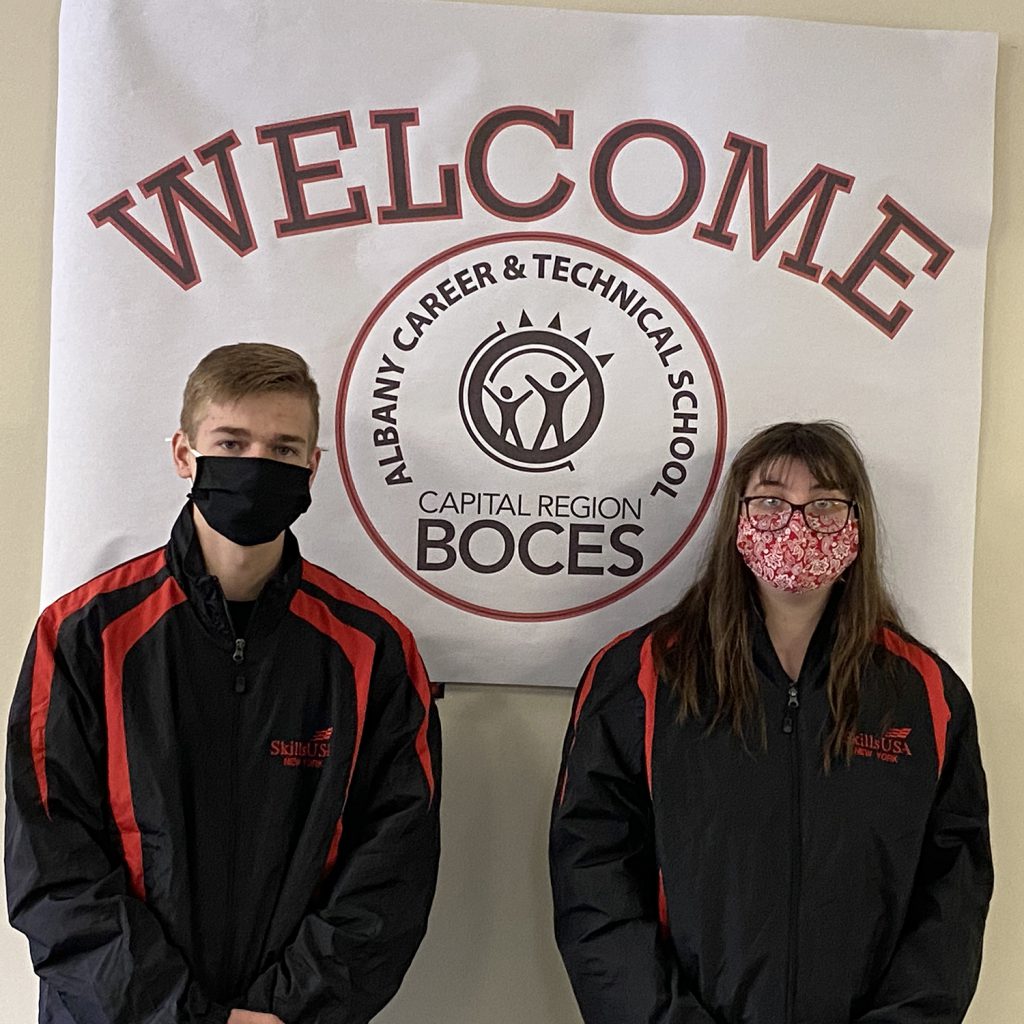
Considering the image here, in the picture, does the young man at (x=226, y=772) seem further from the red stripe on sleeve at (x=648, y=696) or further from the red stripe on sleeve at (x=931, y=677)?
the red stripe on sleeve at (x=931, y=677)

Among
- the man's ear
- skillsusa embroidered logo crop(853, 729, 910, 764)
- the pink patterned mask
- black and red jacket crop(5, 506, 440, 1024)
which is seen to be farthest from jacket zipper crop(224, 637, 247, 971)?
skillsusa embroidered logo crop(853, 729, 910, 764)

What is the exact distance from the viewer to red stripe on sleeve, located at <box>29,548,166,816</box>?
165 cm

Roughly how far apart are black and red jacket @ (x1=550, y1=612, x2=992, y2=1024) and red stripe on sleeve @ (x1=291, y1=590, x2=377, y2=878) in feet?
0.98

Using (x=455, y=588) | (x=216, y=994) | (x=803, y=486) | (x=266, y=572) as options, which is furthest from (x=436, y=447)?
(x=216, y=994)

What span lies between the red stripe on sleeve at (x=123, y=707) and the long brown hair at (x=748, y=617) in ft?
2.25

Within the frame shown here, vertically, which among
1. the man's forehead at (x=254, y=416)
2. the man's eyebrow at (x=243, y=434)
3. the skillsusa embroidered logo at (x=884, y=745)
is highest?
the man's forehead at (x=254, y=416)

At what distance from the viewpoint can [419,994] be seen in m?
2.06

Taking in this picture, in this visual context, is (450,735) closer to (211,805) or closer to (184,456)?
(211,805)

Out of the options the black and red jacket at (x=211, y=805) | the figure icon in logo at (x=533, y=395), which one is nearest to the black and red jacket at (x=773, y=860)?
the black and red jacket at (x=211, y=805)

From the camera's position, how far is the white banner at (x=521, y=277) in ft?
6.69

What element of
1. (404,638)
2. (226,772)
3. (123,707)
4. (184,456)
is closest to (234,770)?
(226,772)

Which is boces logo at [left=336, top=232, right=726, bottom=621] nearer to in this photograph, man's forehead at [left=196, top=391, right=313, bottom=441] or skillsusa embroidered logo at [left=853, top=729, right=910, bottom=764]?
man's forehead at [left=196, top=391, right=313, bottom=441]

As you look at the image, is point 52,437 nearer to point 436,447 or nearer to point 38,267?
point 38,267

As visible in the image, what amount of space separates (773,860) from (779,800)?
0.25 ft
